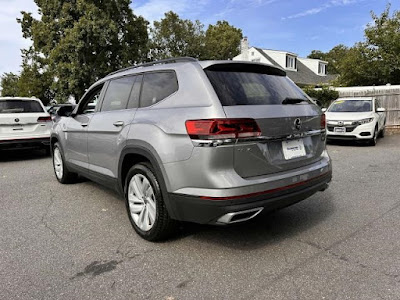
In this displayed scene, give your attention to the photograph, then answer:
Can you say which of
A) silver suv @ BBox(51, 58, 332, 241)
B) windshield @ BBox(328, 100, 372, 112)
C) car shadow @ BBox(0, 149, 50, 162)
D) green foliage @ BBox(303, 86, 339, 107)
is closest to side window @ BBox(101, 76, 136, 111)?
silver suv @ BBox(51, 58, 332, 241)

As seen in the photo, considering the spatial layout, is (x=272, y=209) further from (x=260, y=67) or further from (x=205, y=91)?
(x=260, y=67)

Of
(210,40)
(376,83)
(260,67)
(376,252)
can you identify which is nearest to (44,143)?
(260,67)

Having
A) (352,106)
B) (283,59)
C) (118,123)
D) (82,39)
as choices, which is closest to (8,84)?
(82,39)

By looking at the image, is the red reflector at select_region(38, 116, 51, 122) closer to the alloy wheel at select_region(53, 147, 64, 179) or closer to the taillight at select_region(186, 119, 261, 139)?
the alloy wheel at select_region(53, 147, 64, 179)

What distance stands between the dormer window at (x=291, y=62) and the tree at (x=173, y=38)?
1108cm

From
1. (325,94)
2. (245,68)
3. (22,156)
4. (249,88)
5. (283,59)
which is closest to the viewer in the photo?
(249,88)

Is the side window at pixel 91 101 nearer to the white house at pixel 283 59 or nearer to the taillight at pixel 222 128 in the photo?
the taillight at pixel 222 128

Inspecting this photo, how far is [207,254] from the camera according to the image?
125 inches

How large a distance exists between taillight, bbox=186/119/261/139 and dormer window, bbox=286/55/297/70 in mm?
33504

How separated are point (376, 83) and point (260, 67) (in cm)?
1891

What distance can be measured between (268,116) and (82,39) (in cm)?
2188

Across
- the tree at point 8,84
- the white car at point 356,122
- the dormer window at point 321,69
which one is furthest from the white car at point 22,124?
the tree at point 8,84

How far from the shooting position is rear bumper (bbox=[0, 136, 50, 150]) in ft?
27.3

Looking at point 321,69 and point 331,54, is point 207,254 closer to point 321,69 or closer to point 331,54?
point 321,69
